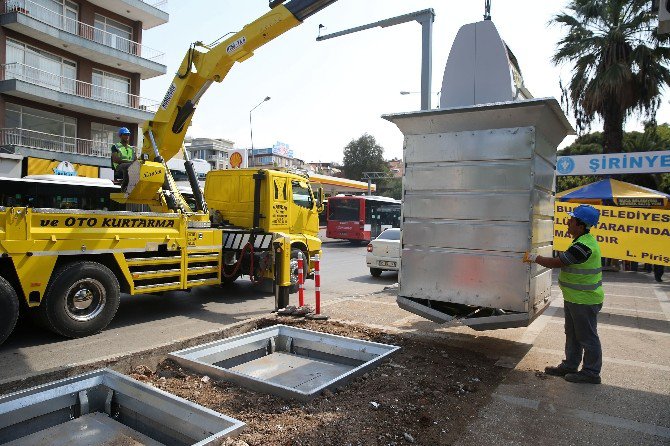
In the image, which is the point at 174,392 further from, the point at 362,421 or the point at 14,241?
the point at 14,241

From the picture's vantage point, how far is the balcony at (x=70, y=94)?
23.5 metres

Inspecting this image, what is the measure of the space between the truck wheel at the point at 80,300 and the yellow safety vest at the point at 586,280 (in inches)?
235

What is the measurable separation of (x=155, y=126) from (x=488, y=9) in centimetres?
626

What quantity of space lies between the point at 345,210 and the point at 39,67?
1810 centimetres

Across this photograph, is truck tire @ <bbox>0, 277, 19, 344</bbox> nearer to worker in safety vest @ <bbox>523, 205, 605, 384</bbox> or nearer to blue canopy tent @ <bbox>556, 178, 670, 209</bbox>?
worker in safety vest @ <bbox>523, 205, 605, 384</bbox>

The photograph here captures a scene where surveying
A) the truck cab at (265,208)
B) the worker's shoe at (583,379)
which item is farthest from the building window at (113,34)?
the worker's shoe at (583,379)

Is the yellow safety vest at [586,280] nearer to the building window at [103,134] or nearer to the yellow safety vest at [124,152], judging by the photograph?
the yellow safety vest at [124,152]

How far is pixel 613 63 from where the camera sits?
17766 mm

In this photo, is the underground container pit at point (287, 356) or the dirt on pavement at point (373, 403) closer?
the dirt on pavement at point (373, 403)

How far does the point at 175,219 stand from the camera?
26.3ft

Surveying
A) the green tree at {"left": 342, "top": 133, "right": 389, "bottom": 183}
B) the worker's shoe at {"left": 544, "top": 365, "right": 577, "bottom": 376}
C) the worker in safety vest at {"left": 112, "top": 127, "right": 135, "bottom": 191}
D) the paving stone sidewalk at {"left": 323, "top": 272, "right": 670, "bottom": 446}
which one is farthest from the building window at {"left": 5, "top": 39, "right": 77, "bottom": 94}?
the green tree at {"left": 342, "top": 133, "right": 389, "bottom": 183}

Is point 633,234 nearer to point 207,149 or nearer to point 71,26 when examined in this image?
point 71,26

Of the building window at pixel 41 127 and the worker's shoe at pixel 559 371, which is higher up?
the building window at pixel 41 127

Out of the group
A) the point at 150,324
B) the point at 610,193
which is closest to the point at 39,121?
the point at 150,324
